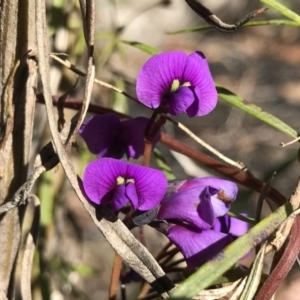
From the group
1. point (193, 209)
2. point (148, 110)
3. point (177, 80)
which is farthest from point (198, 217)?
point (148, 110)

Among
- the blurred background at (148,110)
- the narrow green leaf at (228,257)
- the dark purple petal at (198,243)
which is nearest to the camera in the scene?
the narrow green leaf at (228,257)

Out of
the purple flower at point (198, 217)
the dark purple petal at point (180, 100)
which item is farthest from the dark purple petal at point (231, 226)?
the dark purple petal at point (180, 100)

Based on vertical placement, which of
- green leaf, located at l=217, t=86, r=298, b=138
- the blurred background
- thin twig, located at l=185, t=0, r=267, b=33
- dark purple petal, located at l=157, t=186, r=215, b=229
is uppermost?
thin twig, located at l=185, t=0, r=267, b=33

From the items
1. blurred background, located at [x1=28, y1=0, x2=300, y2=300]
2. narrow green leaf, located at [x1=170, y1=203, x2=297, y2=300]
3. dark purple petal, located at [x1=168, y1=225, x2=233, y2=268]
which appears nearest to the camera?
narrow green leaf, located at [x1=170, y1=203, x2=297, y2=300]

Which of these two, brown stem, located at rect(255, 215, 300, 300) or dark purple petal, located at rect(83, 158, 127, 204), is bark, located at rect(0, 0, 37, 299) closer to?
dark purple petal, located at rect(83, 158, 127, 204)

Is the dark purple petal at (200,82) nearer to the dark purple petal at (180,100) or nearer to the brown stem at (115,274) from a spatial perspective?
the dark purple petal at (180,100)

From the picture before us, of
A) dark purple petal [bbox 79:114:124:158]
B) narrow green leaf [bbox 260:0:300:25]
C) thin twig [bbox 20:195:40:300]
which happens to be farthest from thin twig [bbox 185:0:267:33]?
thin twig [bbox 20:195:40:300]
